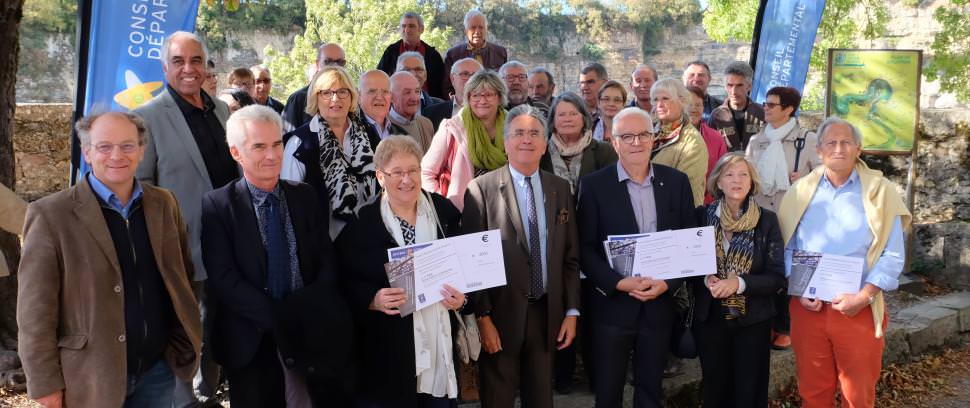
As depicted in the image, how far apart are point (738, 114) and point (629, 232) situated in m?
2.80

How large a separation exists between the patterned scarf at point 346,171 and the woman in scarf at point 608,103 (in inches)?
76.3

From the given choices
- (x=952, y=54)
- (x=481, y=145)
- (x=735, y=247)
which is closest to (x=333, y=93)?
(x=481, y=145)

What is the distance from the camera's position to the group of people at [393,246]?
104 inches

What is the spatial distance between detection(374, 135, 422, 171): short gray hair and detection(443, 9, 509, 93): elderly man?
12.8 ft

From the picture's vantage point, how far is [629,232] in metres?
3.60

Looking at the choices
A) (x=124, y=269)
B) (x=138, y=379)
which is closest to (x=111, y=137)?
(x=124, y=269)

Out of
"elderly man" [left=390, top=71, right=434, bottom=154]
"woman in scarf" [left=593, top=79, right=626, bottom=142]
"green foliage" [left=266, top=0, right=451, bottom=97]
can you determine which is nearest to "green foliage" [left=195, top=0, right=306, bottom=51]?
"green foliage" [left=266, top=0, right=451, bottom=97]

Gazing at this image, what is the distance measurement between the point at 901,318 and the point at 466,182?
Result: 191 inches

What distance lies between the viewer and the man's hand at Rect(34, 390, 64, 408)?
2557 mm

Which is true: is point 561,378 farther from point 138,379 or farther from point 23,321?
point 23,321

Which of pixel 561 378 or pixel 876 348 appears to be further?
pixel 561 378

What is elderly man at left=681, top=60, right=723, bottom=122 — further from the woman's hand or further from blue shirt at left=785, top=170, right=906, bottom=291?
the woman's hand

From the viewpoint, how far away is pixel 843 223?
3697 mm

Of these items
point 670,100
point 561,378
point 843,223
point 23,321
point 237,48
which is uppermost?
point 237,48
